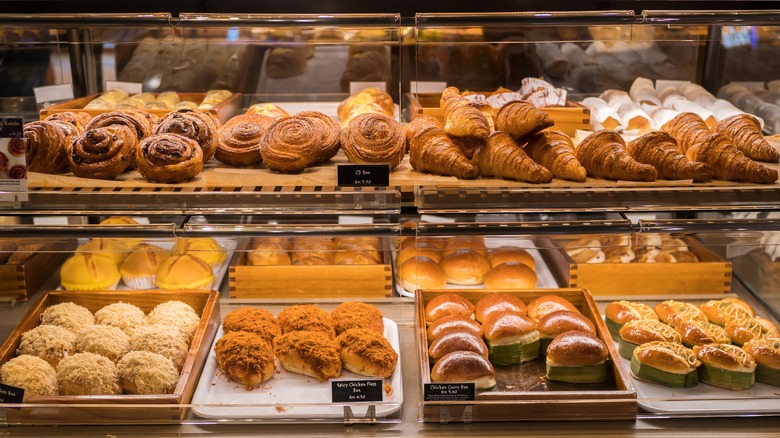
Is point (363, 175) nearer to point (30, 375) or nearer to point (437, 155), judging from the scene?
point (437, 155)

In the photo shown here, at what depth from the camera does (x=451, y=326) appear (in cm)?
252

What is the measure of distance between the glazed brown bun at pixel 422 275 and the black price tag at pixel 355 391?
30.0 inches

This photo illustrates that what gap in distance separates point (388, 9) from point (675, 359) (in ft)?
5.42

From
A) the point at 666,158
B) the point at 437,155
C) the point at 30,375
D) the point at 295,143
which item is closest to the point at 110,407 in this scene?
the point at 30,375

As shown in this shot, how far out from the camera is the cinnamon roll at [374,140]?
2.26 metres

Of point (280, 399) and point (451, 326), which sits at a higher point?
point (451, 326)

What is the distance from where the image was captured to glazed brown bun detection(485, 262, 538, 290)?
293cm

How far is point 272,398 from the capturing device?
7.63 ft

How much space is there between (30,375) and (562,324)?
1739 mm

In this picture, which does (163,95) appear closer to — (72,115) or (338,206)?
(72,115)

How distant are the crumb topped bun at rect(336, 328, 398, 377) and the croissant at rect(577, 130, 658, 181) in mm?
875

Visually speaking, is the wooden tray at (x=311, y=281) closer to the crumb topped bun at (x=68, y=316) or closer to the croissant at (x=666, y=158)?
the crumb topped bun at (x=68, y=316)

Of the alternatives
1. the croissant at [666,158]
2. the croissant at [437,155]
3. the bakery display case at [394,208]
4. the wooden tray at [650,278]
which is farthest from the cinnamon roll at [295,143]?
the wooden tray at [650,278]

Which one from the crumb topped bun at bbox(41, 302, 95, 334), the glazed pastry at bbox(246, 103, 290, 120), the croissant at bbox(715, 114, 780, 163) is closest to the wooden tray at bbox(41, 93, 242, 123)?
the glazed pastry at bbox(246, 103, 290, 120)
